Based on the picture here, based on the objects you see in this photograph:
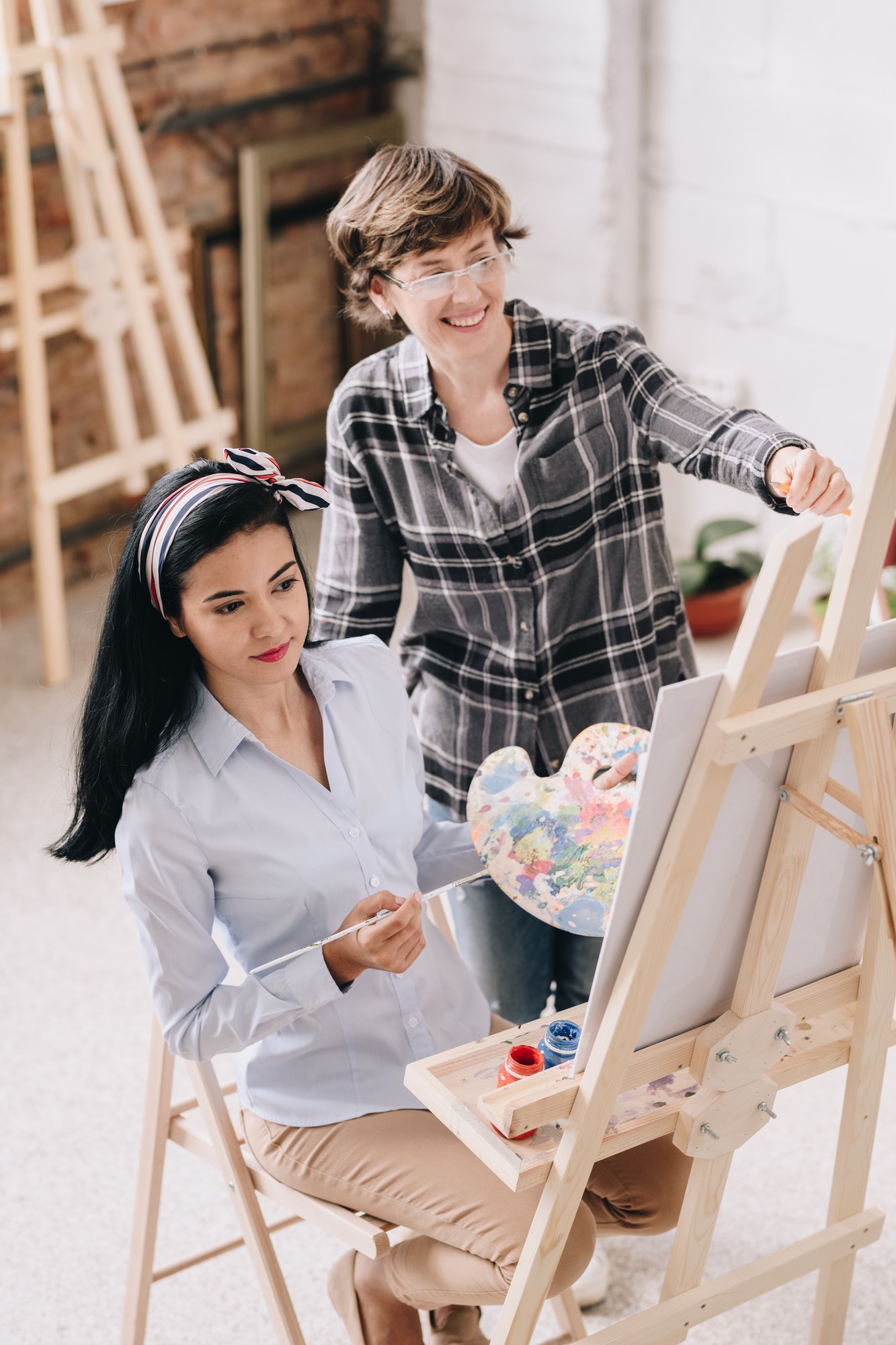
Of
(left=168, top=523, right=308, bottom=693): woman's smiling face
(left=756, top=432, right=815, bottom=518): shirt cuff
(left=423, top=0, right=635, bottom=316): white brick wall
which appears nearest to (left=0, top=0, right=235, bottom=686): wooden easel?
(left=423, top=0, right=635, bottom=316): white brick wall

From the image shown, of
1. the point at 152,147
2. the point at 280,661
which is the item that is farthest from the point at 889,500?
the point at 152,147

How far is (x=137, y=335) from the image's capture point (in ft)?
11.9

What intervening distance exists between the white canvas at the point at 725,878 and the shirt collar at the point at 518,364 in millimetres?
633

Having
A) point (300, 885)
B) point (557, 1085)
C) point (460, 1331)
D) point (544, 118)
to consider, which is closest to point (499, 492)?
point (300, 885)

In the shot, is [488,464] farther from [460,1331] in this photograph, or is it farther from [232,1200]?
[460,1331]

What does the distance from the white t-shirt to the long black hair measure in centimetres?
35

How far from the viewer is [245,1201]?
5.45 feet

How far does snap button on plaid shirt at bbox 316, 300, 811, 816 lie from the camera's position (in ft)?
5.87

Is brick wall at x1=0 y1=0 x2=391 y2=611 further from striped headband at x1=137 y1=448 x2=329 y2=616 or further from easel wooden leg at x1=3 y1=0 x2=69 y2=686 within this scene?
striped headband at x1=137 y1=448 x2=329 y2=616

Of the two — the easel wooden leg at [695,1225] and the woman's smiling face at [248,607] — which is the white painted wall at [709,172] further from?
the easel wooden leg at [695,1225]

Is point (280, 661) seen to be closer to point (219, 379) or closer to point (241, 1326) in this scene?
point (241, 1326)

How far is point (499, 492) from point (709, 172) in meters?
2.13

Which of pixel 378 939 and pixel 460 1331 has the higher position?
pixel 378 939

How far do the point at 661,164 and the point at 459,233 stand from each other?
2.24m
